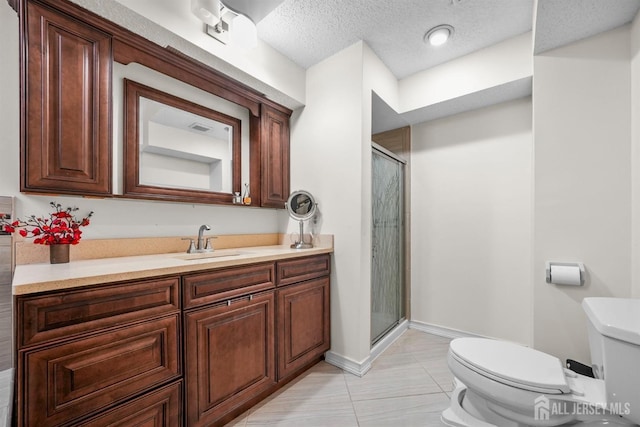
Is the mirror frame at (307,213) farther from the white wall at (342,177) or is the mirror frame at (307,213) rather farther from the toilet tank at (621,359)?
the toilet tank at (621,359)

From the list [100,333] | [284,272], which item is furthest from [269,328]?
[100,333]

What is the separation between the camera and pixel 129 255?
5.25 feet

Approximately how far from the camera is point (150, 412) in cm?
116

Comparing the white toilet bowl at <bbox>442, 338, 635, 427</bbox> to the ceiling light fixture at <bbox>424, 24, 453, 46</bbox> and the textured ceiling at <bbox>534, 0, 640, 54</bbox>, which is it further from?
the ceiling light fixture at <bbox>424, 24, 453, 46</bbox>

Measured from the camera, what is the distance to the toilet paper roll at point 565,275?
5.00 ft

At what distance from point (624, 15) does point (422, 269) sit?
2185 mm

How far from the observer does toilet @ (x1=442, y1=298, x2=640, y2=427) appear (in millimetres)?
917

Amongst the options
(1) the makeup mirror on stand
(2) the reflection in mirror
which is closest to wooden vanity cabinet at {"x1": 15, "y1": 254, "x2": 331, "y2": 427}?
(1) the makeup mirror on stand

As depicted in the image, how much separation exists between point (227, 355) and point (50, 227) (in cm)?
105

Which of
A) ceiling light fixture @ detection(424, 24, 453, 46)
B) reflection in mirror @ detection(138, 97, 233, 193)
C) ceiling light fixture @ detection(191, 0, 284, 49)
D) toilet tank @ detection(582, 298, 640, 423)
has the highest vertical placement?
ceiling light fixture @ detection(424, 24, 453, 46)

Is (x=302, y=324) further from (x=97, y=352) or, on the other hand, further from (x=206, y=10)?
(x=206, y=10)

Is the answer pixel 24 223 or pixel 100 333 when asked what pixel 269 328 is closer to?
pixel 100 333

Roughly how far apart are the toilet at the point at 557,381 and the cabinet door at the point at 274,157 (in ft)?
5.42

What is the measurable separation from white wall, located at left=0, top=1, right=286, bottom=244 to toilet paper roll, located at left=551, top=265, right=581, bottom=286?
210 cm
